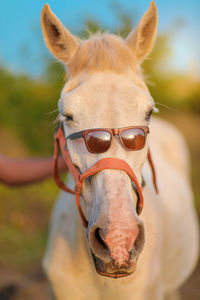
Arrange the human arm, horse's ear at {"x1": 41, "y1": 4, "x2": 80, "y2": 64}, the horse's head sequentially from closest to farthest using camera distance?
the horse's head, horse's ear at {"x1": 41, "y1": 4, "x2": 80, "y2": 64}, the human arm

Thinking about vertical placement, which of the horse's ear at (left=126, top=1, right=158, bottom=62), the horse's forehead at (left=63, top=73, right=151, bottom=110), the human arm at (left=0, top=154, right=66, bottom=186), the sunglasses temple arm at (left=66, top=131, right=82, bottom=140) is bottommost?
the human arm at (left=0, top=154, right=66, bottom=186)

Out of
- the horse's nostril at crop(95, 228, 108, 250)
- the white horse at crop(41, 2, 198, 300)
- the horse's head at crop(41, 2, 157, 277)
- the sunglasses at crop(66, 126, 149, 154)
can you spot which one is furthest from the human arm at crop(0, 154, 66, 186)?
the horse's nostril at crop(95, 228, 108, 250)

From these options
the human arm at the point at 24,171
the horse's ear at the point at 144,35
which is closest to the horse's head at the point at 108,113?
the horse's ear at the point at 144,35

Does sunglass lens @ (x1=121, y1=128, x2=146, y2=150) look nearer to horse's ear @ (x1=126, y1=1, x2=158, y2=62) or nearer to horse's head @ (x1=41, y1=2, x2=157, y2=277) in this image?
horse's head @ (x1=41, y1=2, x2=157, y2=277)

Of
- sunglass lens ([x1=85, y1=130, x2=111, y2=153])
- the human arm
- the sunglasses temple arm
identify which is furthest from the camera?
the human arm

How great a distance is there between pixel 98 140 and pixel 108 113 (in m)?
0.16

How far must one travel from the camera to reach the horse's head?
4.45 ft

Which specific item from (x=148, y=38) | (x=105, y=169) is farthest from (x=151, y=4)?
(x=105, y=169)

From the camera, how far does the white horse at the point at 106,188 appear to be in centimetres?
138

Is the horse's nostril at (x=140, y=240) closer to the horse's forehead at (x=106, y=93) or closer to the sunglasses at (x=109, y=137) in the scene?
the sunglasses at (x=109, y=137)

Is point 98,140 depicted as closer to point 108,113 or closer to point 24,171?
point 108,113

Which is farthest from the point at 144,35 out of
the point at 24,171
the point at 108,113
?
the point at 24,171

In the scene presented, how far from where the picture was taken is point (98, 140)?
5.10 feet

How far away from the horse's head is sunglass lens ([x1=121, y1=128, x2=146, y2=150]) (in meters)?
0.03
